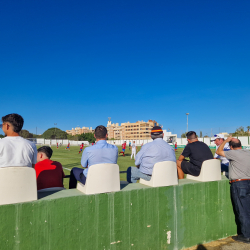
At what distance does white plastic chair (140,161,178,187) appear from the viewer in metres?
3.05

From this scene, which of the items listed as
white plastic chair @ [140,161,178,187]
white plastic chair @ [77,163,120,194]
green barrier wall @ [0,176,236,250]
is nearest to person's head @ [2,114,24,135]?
green barrier wall @ [0,176,236,250]

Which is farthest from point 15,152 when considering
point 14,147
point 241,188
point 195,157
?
point 241,188

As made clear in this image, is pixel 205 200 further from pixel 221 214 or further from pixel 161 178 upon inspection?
pixel 161 178

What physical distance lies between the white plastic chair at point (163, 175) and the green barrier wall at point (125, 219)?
7 cm

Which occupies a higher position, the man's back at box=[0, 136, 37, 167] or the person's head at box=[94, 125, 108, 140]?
the person's head at box=[94, 125, 108, 140]

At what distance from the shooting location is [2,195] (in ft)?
7.07

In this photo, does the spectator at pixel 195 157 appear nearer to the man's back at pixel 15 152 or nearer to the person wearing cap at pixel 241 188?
the person wearing cap at pixel 241 188

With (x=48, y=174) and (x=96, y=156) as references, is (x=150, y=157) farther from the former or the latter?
(x=48, y=174)

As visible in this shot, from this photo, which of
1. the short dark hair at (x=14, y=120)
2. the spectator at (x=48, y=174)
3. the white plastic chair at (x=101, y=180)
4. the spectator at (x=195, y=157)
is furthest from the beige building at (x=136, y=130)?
the short dark hair at (x=14, y=120)

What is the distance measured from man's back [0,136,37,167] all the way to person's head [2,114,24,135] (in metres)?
0.13

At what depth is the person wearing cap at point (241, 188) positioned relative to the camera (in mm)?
3516

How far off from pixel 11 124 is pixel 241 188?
10.9 feet

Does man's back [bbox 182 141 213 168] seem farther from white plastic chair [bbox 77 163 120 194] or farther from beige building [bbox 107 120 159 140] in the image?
beige building [bbox 107 120 159 140]

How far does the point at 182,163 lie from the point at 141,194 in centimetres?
166
